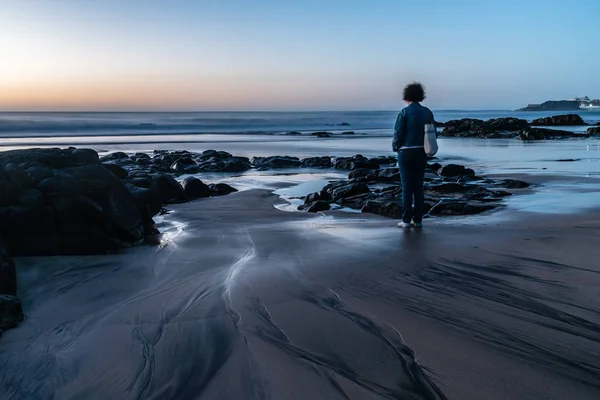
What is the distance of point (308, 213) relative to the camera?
8539mm

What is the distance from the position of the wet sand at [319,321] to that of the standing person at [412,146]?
0.95m

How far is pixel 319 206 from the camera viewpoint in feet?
29.0

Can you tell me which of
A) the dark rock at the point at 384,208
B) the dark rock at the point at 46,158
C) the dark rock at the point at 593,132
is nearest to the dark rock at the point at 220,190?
the dark rock at the point at 384,208

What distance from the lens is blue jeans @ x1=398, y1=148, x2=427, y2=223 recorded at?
6.73 m

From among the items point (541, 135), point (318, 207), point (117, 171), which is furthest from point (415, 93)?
point (541, 135)

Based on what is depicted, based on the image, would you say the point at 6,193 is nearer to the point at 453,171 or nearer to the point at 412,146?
the point at 412,146

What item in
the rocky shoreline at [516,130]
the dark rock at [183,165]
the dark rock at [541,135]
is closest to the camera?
the dark rock at [183,165]

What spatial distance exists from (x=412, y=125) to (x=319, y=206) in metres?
2.65

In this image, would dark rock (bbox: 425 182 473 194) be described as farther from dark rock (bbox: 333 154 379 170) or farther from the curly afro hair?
dark rock (bbox: 333 154 379 170)

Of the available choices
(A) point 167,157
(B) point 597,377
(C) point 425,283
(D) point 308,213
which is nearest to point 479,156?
(A) point 167,157

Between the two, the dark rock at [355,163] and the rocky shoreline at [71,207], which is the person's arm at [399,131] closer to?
the rocky shoreline at [71,207]

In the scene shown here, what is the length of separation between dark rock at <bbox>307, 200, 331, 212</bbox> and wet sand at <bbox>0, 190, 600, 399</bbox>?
296 cm

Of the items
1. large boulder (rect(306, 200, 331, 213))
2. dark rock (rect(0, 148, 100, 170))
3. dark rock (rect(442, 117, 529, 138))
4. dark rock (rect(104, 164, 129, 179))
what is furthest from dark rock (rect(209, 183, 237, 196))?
dark rock (rect(442, 117, 529, 138))

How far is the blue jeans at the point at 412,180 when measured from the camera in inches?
265
